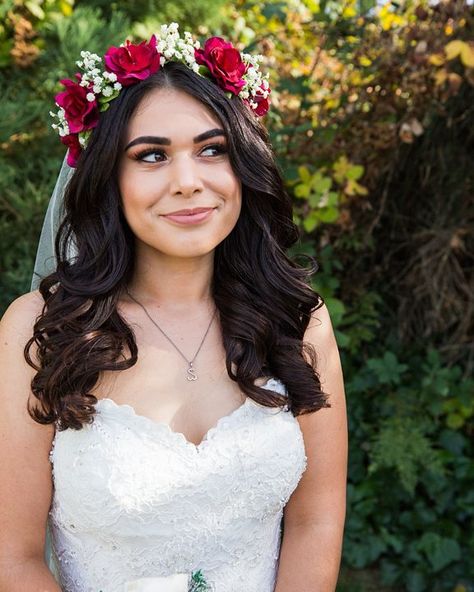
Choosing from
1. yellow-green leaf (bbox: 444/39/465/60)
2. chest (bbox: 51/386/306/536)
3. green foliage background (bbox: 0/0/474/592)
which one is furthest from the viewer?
green foliage background (bbox: 0/0/474/592)

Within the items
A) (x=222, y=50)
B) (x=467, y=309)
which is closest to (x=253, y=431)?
(x=222, y=50)

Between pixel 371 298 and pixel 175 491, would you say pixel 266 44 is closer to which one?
pixel 371 298

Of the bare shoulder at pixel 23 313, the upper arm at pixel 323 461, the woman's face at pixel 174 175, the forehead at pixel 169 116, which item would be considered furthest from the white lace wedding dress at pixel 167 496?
the forehead at pixel 169 116

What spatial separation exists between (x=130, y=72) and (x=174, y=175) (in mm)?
307

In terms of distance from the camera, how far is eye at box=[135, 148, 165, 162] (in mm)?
2117

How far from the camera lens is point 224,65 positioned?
2.22m

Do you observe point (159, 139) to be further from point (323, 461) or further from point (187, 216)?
point (323, 461)

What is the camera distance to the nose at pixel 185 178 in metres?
2.07

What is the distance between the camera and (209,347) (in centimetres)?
237

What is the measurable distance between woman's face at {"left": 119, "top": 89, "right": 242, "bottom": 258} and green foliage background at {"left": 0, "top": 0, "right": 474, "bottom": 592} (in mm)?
1504

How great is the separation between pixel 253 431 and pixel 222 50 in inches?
39.8

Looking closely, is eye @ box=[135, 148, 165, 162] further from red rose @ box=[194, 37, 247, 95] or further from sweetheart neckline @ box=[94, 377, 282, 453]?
sweetheart neckline @ box=[94, 377, 282, 453]

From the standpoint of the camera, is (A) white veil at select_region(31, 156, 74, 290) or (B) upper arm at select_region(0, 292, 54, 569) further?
(A) white veil at select_region(31, 156, 74, 290)

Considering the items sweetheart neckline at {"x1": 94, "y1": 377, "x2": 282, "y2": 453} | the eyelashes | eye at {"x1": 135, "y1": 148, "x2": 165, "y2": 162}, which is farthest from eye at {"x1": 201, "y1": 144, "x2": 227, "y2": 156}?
sweetheart neckline at {"x1": 94, "y1": 377, "x2": 282, "y2": 453}
